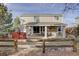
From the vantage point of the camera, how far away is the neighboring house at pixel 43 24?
7.57 ft

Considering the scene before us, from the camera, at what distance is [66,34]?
7.72ft

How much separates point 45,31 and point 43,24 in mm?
87

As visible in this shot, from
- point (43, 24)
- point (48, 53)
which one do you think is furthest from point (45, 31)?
point (48, 53)

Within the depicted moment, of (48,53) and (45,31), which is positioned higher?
(45,31)

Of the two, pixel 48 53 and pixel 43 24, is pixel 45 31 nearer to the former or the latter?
pixel 43 24

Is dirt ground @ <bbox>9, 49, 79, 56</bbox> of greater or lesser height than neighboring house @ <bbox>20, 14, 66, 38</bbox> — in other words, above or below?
below

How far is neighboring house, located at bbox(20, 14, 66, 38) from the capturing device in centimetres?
231

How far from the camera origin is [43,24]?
91.2 inches

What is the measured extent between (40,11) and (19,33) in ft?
1.15

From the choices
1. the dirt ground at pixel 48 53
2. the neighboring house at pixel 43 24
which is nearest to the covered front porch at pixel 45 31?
the neighboring house at pixel 43 24

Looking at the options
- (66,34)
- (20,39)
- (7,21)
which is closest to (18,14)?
(7,21)

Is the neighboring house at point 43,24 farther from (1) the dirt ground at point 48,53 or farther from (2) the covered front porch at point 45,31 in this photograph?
(1) the dirt ground at point 48,53

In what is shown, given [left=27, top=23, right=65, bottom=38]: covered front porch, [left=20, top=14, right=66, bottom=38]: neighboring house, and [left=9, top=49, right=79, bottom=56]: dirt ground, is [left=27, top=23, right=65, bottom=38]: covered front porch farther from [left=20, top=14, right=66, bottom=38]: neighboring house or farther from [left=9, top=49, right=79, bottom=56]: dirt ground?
[left=9, top=49, right=79, bottom=56]: dirt ground

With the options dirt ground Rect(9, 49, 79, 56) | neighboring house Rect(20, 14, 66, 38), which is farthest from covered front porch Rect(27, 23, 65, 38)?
dirt ground Rect(9, 49, 79, 56)
